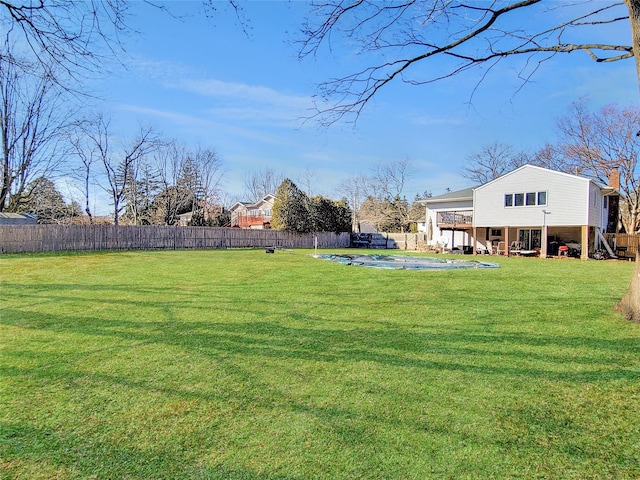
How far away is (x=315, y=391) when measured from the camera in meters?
2.56

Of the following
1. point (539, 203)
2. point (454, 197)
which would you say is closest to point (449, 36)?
point (539, 203)

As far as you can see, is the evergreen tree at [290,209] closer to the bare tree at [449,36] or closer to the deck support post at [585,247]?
the deck support post at [585,247]

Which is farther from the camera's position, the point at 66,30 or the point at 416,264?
the point at 416,264

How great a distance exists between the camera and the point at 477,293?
653 centimetres

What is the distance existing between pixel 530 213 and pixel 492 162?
16.5 metres

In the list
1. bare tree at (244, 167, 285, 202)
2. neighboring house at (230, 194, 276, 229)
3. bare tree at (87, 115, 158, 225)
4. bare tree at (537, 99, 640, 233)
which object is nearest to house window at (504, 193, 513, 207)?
bare tree at (537, 99, 640, 233)

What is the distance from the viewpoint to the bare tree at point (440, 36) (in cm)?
396

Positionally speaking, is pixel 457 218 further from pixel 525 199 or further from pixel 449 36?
pixel 449 36

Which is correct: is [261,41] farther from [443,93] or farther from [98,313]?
[98,313]

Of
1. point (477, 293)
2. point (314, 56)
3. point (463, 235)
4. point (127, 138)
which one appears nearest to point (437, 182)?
point (463, 235)

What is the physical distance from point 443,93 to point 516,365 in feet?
13.1

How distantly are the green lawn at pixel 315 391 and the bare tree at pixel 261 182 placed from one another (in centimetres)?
3951

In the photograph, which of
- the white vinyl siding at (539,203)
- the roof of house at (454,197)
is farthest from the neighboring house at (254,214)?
the white vinyl siding at (539,203)

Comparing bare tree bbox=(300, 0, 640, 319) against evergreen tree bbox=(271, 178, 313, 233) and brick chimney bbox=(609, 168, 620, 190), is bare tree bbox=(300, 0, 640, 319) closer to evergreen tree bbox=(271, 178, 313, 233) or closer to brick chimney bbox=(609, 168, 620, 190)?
brick chimney bbox=(609, 168, 620, 190)
